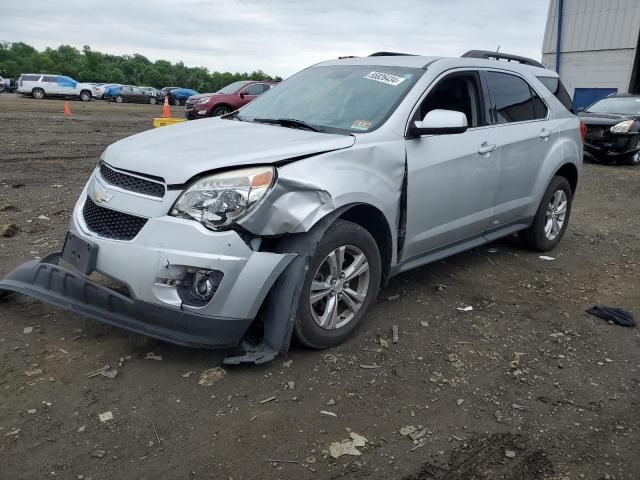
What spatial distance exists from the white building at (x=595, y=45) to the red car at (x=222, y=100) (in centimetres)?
1366

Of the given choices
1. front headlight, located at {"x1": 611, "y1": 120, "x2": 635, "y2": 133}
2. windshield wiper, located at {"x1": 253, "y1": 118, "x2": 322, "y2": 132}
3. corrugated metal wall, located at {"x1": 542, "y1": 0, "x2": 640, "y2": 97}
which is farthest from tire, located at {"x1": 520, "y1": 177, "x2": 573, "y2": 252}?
corrugated metal wall, located at {"x1": 542, "y1": 0, "x2": 640, "y2": 97}

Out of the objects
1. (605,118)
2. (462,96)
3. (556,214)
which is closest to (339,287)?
(462,96)

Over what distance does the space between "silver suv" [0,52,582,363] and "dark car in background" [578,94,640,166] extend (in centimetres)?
911

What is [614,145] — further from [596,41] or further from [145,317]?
[596,41]

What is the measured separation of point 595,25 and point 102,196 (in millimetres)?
25685

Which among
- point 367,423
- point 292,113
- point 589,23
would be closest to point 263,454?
point 367,423

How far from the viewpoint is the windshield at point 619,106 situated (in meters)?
13.1

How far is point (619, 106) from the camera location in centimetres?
1341

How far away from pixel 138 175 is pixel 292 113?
139cm

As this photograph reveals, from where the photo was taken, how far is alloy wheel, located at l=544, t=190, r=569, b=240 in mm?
5699

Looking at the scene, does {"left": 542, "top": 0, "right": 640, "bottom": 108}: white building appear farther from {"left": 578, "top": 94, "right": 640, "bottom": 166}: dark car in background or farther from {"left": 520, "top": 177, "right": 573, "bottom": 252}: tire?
{"left": 520, "top": 177, "right": 573, "bottom": 252}: tire

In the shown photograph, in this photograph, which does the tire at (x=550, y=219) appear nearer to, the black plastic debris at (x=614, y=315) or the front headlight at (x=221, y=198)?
the black plastic debris at (x=614, y=315)

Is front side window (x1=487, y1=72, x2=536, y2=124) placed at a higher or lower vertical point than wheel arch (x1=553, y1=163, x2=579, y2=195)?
higher

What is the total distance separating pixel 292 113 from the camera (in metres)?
4.17
